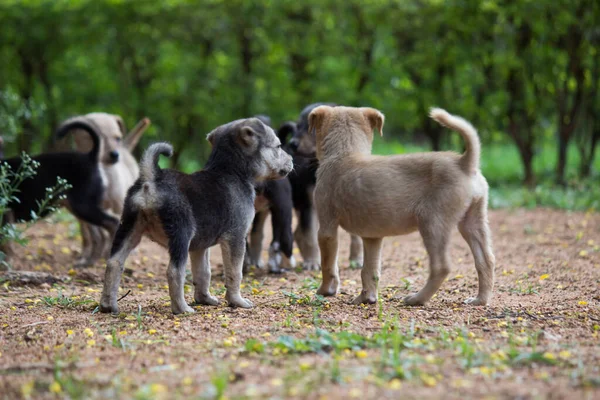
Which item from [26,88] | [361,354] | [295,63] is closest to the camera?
[361,354]

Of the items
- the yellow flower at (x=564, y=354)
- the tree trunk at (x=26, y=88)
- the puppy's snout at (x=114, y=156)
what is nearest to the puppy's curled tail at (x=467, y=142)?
the yellow flower at (x=564, y=354)

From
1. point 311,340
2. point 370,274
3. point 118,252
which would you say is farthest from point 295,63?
point 311,340

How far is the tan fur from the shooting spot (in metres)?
9.12

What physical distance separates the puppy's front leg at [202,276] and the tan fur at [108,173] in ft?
9.36

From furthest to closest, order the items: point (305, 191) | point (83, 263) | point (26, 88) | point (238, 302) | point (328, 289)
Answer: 1. point (26, 88)
2. point (83, 263)
3. point (305, 191)
4. point (328, 289)
5. point (238, 302)

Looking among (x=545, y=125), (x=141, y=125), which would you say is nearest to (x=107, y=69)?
(x=141, y=125)

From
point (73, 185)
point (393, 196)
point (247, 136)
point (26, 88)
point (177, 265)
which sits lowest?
point (177, 265)

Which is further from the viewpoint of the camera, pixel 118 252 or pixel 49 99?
pixel 49 99

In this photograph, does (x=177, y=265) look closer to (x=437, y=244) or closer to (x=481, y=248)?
(x=437, y=244)

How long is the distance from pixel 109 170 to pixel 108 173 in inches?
1.9

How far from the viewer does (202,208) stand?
5.88 meters

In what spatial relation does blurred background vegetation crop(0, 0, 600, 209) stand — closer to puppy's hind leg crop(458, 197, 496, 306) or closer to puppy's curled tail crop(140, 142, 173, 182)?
puppy's hind leg crop(458, 197, 496, 306)

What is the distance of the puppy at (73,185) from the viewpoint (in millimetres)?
8078

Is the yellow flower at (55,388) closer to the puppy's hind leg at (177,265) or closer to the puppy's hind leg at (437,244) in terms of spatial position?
the puppy's hind leg at (177,265)
